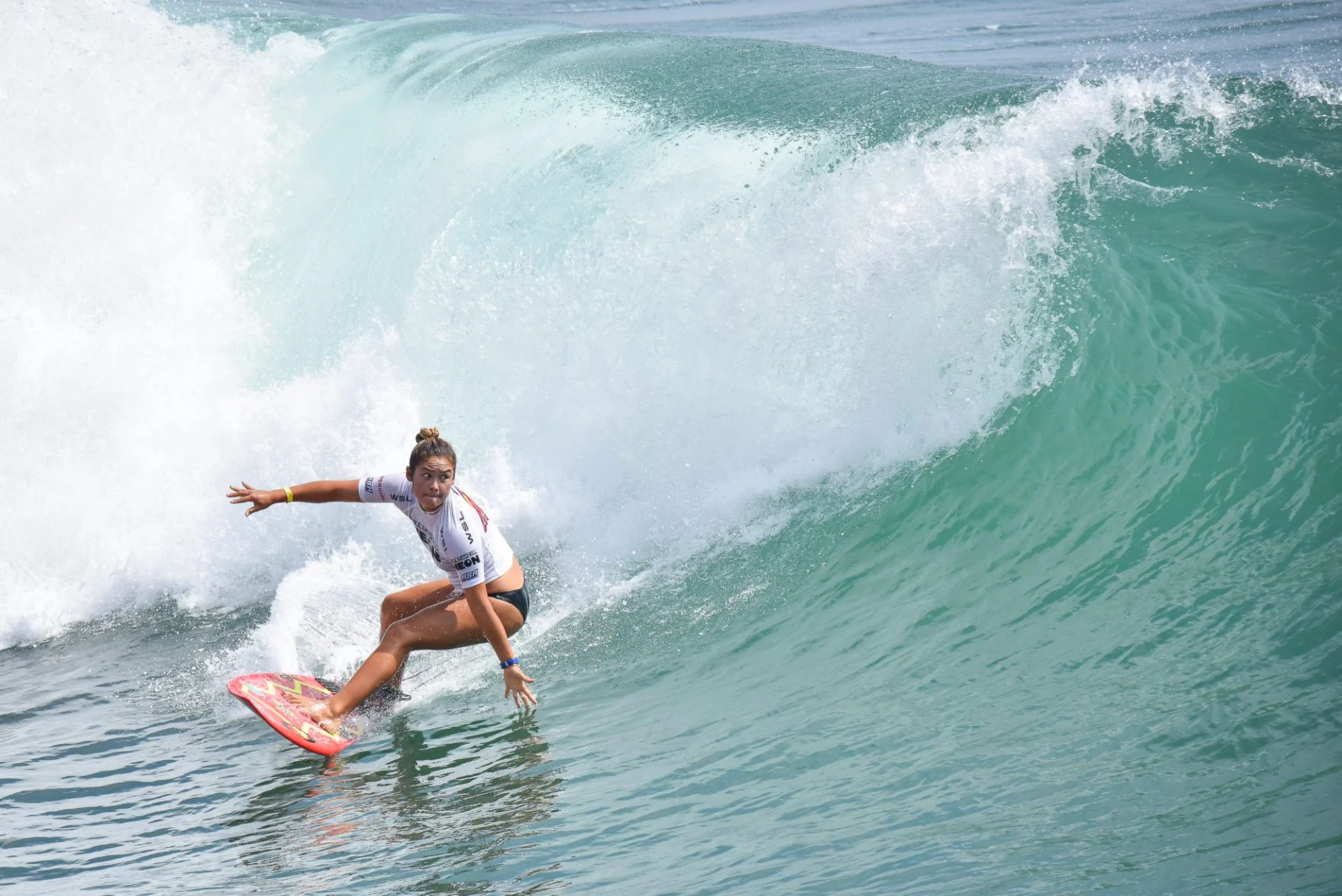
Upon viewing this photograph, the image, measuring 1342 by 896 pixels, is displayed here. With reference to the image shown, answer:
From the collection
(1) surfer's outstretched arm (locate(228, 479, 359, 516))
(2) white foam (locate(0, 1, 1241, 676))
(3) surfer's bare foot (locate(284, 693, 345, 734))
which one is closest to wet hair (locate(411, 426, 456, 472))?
(1) surfer's outstretched arm (locate(228, 479, 359, 516))

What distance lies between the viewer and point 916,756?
14.6 feet

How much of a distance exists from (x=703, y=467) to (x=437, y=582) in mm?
2222

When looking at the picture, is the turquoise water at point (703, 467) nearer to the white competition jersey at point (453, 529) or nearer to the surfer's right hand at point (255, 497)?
the white competition jersey at point (453, 529)

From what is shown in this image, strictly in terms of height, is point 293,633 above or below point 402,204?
below

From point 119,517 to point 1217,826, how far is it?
698 cm

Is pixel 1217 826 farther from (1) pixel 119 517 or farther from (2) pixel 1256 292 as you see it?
(1) pixel 119 517

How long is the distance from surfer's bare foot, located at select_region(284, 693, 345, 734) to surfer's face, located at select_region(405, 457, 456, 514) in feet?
3.29

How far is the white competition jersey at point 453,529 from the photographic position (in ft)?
16.9

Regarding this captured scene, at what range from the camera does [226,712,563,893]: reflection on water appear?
4031 mm

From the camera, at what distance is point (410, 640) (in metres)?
5.45

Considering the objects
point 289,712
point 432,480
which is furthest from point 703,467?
point 289,712

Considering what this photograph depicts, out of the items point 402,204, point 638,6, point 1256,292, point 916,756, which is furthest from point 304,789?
point 638,6

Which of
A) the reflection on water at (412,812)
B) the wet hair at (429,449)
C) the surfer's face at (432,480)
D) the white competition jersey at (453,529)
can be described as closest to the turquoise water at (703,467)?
the reflection on water at (412,812)

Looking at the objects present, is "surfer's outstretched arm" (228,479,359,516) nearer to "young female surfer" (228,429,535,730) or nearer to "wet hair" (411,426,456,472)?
"young female surfer" (228,429,535,730)
